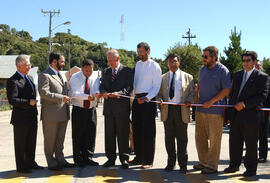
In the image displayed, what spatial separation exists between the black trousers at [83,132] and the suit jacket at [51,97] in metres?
0.38

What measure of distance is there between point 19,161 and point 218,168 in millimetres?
3860

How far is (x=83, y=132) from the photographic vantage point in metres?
7.21

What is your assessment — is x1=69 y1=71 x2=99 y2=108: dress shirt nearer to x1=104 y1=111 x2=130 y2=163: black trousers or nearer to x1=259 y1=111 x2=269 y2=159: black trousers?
x1=104 y1=111 x2=130 y2=163: black trousers

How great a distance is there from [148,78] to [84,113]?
4.84 ft

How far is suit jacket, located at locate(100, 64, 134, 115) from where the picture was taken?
23.3 feet

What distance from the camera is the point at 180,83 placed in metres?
6.95

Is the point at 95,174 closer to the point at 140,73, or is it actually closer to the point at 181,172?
the point at 181,172

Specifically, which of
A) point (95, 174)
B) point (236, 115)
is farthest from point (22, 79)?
point (236, 115)

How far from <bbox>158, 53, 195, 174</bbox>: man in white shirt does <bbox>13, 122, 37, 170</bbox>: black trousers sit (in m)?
2.52

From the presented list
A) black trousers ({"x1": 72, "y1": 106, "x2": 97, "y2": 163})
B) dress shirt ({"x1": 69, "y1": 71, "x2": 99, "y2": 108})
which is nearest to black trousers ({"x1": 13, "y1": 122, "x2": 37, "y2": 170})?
black trousers ({"x1": 72, "y1": 106, "x2": 97, "y2": 163})

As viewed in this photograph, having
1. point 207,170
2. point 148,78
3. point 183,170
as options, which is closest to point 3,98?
point 148,78

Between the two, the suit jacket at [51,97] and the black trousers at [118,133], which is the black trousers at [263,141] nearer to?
the black trousers at [118,133]

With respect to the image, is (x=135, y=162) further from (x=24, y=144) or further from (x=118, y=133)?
(x=24, y=144)

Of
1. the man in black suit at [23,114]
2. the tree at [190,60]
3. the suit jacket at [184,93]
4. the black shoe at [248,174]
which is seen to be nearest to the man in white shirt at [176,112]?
the suit jacket at [184,93]
